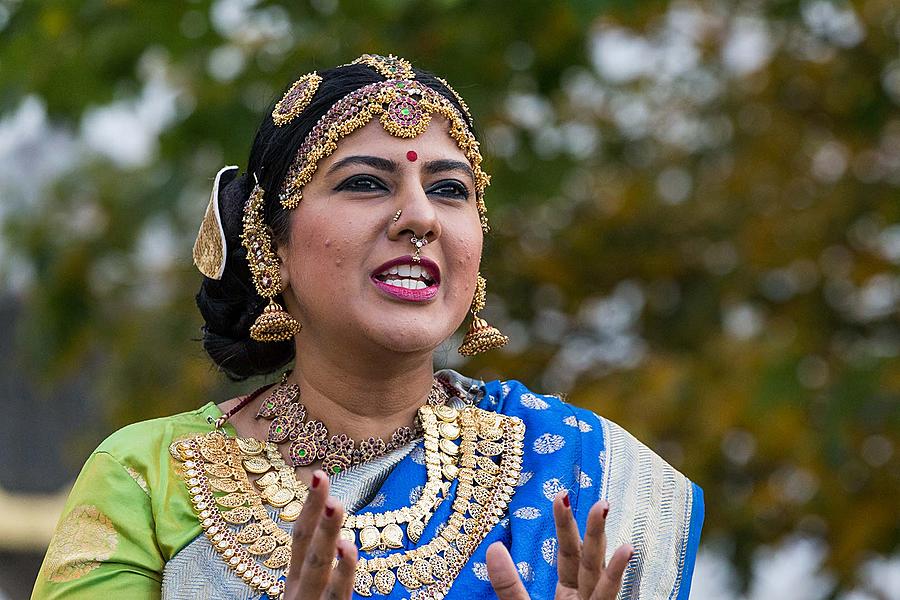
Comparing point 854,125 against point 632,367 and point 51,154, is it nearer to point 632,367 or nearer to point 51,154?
point 632,367

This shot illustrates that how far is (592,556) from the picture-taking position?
2.72 m

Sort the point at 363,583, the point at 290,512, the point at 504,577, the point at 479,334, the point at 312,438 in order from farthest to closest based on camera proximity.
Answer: the point at 479,334 → the point at 312,438 → the point at 290,512 → the point at 363,583 → the point at 504,577

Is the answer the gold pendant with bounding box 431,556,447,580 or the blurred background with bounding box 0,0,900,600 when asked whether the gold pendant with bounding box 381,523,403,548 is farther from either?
the blurred background with bounding box 0,0,900,600

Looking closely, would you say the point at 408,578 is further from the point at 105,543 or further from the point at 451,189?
the point at 451,189

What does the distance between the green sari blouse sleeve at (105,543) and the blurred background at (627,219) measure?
2.67 metres

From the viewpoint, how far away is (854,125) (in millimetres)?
7641

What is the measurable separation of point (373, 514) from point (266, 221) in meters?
0.67

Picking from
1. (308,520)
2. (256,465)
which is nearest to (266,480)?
(256,465)

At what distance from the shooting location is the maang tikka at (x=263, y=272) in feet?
11.1

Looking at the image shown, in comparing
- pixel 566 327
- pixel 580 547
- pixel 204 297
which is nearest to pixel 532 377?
pixel 566 327

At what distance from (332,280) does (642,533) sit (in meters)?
0.81

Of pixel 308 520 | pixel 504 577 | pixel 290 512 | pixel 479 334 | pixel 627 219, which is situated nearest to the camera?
pixel 308 520

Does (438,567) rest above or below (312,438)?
below

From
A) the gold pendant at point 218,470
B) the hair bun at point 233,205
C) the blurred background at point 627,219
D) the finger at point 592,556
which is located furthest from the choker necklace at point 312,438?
the blurred background at point 627,219
